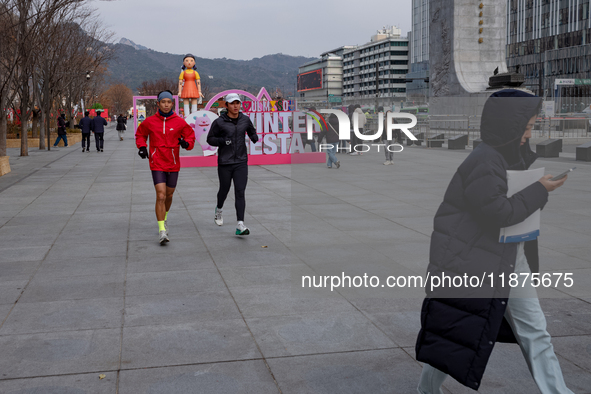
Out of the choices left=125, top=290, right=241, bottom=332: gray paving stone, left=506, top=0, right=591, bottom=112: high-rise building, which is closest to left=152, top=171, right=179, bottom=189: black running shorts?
left=125, top=290, right=241, bottom=332: gray paving stone

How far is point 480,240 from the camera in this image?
114 inches

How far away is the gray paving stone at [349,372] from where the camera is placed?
360 centimetres

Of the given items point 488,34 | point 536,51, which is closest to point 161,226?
point 488,34

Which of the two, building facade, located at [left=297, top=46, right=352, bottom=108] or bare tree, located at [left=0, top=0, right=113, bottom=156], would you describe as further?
building facade, located at [left=297, top=46, right=352, bottom=108]

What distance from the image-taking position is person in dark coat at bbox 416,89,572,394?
9.24ft

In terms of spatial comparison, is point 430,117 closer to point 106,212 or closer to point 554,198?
point 554,198

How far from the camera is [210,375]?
378 centimetres

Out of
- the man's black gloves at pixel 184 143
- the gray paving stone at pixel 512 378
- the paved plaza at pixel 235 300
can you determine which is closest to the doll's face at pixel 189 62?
the paved plaza at pixel 235 300

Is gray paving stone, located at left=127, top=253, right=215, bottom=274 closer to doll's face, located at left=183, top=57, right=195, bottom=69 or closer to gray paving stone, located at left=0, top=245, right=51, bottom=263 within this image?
gray paving stone, located at left=0, top=245, right=51, bottom=263

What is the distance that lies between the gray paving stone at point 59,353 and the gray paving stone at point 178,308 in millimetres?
344

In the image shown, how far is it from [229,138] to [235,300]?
3.44 metres

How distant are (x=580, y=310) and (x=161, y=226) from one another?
5.02m

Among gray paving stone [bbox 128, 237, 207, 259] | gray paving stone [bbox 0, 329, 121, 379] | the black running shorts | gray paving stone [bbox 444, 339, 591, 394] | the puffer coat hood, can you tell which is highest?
the puffer coat hood

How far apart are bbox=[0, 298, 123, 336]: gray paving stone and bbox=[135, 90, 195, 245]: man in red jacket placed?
262cm
